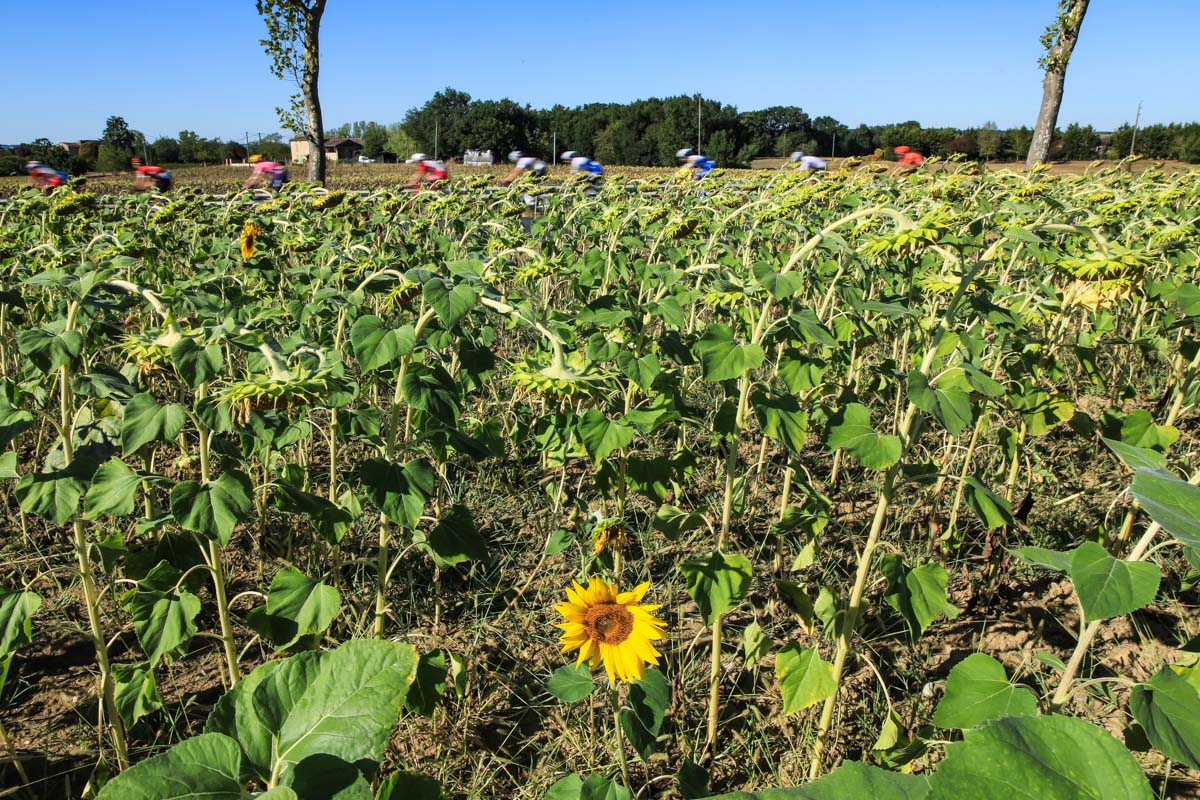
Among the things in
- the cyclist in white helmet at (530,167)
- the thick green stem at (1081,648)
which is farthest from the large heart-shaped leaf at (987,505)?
the cyclist in white helmet at (530,167)

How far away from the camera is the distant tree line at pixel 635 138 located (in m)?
33.2

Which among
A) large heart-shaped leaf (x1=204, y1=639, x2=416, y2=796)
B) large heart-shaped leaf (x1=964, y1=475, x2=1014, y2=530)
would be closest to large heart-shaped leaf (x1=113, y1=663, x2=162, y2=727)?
large heart-shaped leaf (x1=204, y1=639, x2=416, y2=796)

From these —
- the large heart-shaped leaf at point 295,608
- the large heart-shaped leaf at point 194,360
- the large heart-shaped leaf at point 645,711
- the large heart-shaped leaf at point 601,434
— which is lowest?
the large heart-shaped leaf at point 645,711

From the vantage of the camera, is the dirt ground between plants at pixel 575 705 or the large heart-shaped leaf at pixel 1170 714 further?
the dirt ground between plants at pixel 575 705

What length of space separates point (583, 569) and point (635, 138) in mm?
55337

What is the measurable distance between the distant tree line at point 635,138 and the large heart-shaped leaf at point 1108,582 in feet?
87.6

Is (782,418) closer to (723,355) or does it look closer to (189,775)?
(723,355)

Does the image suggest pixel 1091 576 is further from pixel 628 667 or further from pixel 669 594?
pixel 669 594

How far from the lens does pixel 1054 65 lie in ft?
53.9

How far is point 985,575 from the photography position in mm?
2801

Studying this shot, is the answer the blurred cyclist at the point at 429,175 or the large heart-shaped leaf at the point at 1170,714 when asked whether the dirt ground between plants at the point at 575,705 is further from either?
the blurred cyclist at the point at 429,175

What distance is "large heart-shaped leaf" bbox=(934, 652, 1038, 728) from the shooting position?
1432 mm

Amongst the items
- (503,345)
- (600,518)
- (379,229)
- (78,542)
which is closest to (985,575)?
(600,518)

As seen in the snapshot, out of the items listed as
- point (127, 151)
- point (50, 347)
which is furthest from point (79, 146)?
point (50, 347)
